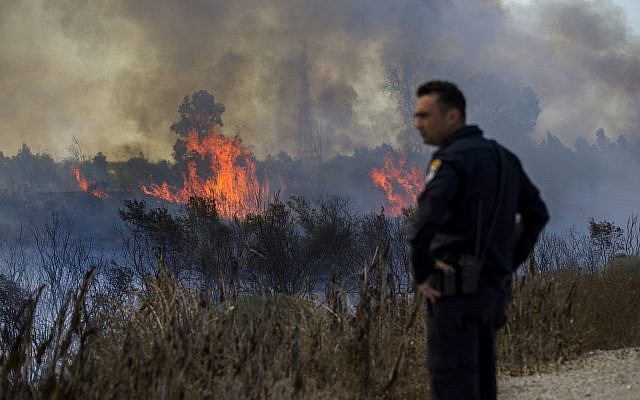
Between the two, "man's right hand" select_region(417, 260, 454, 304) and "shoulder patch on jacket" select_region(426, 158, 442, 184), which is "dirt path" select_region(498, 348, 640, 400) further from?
"shoulder patch on jacket" select_region(426, 158, 442, 184)

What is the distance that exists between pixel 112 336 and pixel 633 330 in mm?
6035

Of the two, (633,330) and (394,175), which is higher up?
(394,175)

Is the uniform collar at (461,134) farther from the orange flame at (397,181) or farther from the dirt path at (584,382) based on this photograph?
Result: the orange flame at (397,181)

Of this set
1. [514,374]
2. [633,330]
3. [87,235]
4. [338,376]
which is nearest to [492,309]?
[338,376]

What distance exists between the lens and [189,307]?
540cm

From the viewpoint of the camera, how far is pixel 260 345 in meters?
4.37

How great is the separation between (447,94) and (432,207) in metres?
0.60

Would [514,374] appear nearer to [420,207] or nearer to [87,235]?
[420,207]

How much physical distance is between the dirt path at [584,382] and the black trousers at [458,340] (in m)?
3.03

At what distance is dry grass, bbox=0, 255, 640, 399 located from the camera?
409cm

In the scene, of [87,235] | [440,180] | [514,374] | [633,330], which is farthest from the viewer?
[87,235]

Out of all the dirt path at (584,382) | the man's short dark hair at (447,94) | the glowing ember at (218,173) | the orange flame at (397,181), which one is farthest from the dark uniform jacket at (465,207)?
the orange flame at (397,181)

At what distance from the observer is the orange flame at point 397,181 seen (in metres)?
65.0

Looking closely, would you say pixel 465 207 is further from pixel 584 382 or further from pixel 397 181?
pixel 397 181
